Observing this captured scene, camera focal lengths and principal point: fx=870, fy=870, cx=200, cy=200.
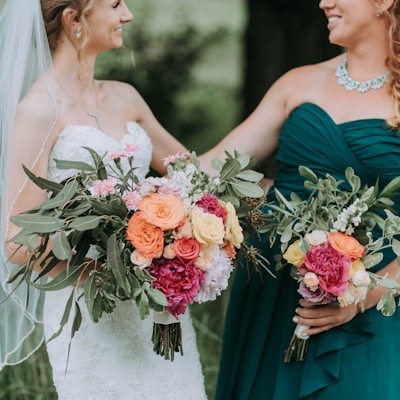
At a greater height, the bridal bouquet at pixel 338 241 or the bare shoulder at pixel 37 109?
the bare shoulder at pixel 37 109

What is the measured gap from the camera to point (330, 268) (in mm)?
3168

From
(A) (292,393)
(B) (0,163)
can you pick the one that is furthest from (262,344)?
(B) (0,163)

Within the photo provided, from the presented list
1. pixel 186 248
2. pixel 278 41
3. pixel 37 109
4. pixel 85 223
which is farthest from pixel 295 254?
pixel 278 41

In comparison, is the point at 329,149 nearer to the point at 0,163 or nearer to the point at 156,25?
the point at 0,163

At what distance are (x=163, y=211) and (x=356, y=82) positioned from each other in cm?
122

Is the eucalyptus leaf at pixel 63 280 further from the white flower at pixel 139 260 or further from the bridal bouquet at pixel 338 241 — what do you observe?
the bridal bouquet at pixel 338 241

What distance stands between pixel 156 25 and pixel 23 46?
26.6 ft

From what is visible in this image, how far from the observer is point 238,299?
4.04m

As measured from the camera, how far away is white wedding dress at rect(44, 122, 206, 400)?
3.42m

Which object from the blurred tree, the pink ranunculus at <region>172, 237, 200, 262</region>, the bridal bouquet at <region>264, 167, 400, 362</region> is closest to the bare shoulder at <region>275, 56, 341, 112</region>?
the bridal bouquet at <region>264, 167, 400, 362</region>

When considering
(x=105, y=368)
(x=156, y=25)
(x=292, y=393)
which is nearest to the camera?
(x=105, y=368)

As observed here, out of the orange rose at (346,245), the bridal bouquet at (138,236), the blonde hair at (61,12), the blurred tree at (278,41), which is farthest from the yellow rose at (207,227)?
the blurred tree at (278,41)

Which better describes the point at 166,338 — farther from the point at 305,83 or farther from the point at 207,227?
the point at 305,83

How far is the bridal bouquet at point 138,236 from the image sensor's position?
9.73 feet
